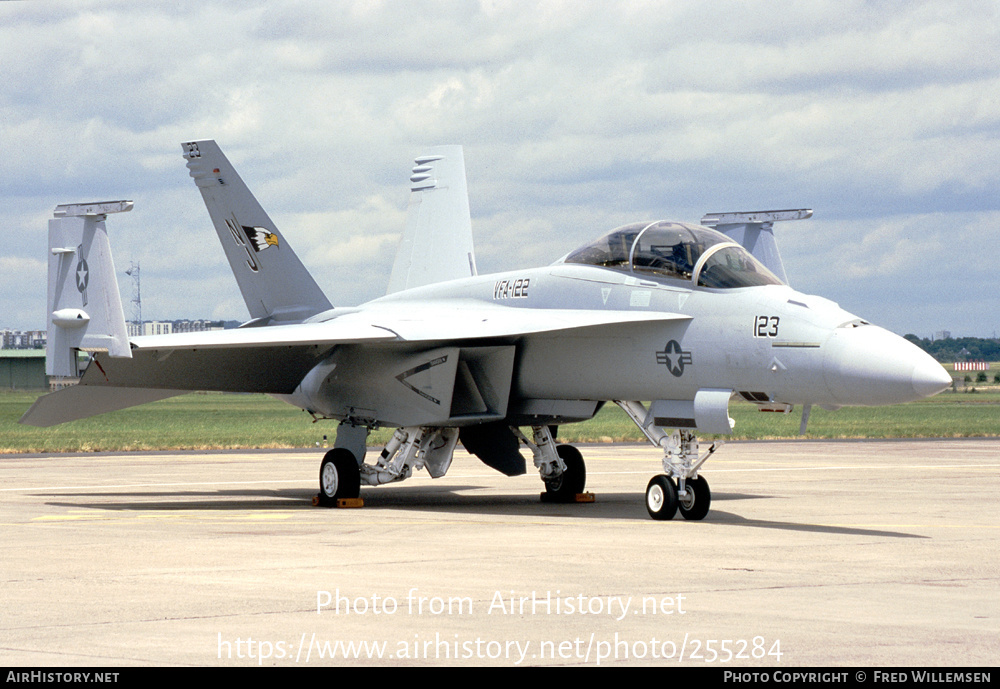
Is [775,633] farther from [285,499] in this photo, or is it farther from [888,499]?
[285,499]

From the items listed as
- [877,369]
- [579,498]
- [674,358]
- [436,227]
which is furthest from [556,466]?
[436,227]

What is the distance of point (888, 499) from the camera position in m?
17.7

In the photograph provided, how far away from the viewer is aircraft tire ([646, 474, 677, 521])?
47.5 ft

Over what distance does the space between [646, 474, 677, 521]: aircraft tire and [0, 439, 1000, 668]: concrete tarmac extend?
0.15m

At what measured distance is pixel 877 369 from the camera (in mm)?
12609

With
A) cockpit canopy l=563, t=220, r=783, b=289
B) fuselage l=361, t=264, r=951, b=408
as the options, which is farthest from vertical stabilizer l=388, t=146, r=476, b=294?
cockpit canopy l=563, t=220, r=783, b=289

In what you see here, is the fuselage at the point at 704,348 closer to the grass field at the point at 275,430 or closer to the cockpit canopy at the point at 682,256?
the cockpit canopy at the point at 682,256

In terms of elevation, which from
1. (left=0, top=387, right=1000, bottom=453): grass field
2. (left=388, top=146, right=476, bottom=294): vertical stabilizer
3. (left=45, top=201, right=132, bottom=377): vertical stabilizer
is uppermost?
(left=388, top=146, right=476, bottom=294): vertical stabilizer

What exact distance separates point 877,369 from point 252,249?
11.0 m

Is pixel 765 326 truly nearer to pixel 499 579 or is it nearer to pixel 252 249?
pixel 499 579

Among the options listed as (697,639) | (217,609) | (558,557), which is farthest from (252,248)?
(697,639)

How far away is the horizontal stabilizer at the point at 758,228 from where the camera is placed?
60.7ft

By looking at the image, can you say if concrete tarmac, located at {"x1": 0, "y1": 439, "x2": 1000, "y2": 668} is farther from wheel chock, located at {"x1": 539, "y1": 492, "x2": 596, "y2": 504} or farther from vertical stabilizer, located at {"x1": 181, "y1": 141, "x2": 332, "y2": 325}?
vertical stabilizer, located at {"x1": 181, "y1": 141, "x2": 332, "y2": 325}

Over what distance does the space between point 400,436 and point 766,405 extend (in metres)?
5.20
